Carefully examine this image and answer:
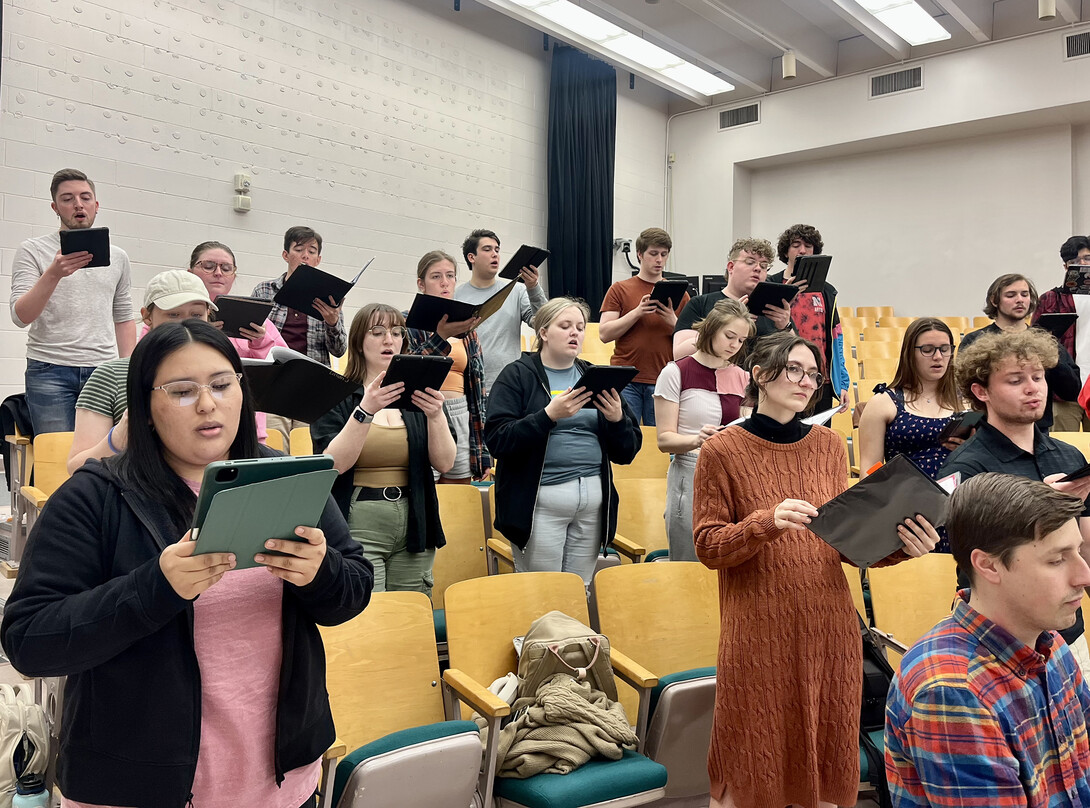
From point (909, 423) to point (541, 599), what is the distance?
1281mm

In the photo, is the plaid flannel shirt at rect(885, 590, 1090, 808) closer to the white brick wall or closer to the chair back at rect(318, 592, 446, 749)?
the chair back at rect(318, 592, 446, 749)

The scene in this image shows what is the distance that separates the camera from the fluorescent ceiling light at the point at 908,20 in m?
7.59

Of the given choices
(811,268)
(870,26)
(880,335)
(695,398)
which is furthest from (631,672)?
(870,26)

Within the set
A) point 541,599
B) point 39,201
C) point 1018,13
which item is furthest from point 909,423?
point 1018,13

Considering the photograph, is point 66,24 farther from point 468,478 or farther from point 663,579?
point 663,579

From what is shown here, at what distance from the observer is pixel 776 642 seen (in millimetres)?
1947

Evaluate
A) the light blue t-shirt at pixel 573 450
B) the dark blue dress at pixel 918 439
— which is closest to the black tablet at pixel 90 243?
the light blue t-shirt at pixel 573 450

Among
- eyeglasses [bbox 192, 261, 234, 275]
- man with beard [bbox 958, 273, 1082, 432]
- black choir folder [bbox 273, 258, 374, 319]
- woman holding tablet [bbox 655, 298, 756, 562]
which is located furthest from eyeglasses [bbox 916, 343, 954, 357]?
eyeglasses [bbox 192, 261, 234, 275]

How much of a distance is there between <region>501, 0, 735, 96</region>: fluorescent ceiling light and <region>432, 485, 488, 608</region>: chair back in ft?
18.1

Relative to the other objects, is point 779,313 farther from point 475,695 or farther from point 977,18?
point 977,18

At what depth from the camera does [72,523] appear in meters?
1.14

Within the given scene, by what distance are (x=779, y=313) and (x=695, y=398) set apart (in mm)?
756

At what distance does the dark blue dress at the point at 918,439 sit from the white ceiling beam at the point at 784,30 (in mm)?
6194

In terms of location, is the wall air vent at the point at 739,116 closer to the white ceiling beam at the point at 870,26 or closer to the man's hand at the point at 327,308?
the white ceiling beam at the point at 870,26
